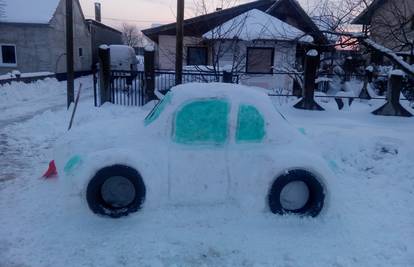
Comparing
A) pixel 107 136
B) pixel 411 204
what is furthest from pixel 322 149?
pixel 107 136

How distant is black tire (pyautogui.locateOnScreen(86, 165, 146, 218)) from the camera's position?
429cm

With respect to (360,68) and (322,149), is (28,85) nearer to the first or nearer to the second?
(322,149)

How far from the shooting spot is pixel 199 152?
14.7 ft

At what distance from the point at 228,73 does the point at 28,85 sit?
10669mm

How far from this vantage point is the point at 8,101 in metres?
14.4

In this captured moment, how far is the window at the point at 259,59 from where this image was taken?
1931 centimetres

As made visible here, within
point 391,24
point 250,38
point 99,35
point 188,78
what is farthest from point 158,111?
point 99,35

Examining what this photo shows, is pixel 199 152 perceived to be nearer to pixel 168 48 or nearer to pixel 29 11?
pixel 168 48

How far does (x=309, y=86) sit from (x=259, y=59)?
31.5ft

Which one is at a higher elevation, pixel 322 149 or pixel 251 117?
pixel 251 117

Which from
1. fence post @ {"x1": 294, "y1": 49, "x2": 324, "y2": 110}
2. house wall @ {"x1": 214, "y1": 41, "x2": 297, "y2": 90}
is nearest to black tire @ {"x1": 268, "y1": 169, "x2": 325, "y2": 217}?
fence post @ {"x1": 294, "y1": 49, "x2": 324, "y2": 110}

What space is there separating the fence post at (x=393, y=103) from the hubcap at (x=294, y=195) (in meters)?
6.17

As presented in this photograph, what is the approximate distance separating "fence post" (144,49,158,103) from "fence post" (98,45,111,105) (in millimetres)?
1335

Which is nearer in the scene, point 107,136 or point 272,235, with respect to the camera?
point 272,235
